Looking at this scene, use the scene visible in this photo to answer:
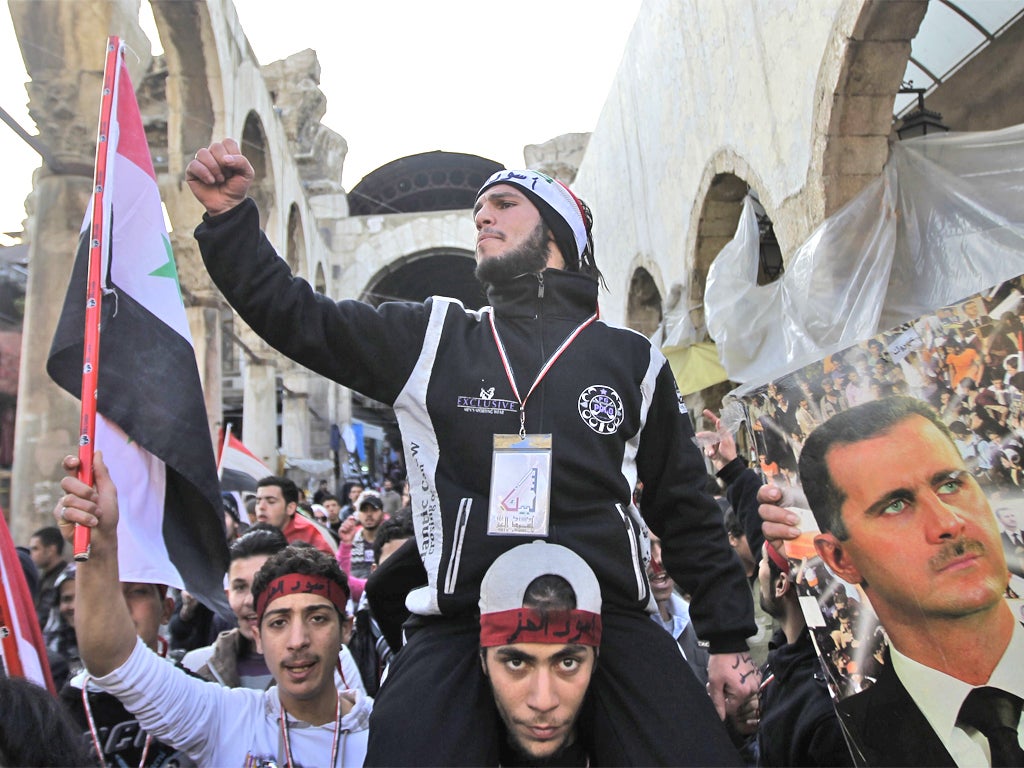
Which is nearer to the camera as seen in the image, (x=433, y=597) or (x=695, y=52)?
(x=433, y=597)

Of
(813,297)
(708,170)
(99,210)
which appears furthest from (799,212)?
(99,210)

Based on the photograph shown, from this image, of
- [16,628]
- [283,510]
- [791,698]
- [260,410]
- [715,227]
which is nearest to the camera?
[16,628]

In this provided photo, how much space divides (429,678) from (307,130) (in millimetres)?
19752

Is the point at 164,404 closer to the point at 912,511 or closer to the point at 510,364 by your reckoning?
the point at 510,364

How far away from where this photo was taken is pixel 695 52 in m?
9.51

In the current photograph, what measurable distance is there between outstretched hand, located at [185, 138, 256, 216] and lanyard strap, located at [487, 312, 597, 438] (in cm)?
72

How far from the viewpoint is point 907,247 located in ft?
18.5

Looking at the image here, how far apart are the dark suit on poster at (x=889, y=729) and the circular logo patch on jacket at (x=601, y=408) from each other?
0.86 meters

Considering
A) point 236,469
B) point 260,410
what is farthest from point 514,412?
point 260,410

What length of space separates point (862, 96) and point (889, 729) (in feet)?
17.9

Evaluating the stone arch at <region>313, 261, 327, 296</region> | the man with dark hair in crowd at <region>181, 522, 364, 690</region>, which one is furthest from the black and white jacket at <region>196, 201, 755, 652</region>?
the stone arch at <region>313, 261, 327, 296</region>

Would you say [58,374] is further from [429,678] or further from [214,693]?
[429,678]

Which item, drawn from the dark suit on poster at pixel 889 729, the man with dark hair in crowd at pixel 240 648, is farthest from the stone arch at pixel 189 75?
the dark suit on poster at pixel 889 729

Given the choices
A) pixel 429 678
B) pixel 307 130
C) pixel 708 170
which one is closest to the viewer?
pixel 429 678
